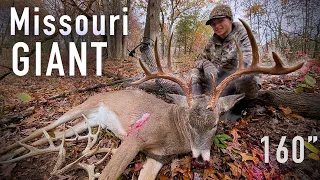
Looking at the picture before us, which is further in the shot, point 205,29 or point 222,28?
point 205,29

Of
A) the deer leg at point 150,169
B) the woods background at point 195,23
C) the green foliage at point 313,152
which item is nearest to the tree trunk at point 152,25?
the woods background at point 195,23

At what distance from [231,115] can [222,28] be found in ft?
4.71

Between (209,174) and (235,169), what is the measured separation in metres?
0.33

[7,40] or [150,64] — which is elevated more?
[7,40]

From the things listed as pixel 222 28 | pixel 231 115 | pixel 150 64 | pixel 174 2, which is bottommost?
pixel 231 115

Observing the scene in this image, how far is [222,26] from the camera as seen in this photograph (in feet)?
13.0

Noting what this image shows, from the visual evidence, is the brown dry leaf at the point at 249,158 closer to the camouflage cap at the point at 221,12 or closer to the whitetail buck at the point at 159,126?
the whitetail buck at the point at 159,126

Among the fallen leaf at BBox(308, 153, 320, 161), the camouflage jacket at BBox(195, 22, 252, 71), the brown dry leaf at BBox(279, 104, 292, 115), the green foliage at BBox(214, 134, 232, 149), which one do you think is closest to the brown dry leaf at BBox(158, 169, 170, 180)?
the green foliage at BBox(214, 134, 232, 149)

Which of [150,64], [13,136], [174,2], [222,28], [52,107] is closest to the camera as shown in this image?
[13,136]

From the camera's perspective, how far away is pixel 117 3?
1584 cm

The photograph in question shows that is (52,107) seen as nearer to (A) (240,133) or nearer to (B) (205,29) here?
(A) (240,133)

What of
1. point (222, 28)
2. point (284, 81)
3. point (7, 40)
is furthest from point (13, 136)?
point (7, 40)

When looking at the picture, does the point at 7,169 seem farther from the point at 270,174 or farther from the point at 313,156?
the point at 313,156

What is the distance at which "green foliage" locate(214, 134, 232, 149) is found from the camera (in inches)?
123
